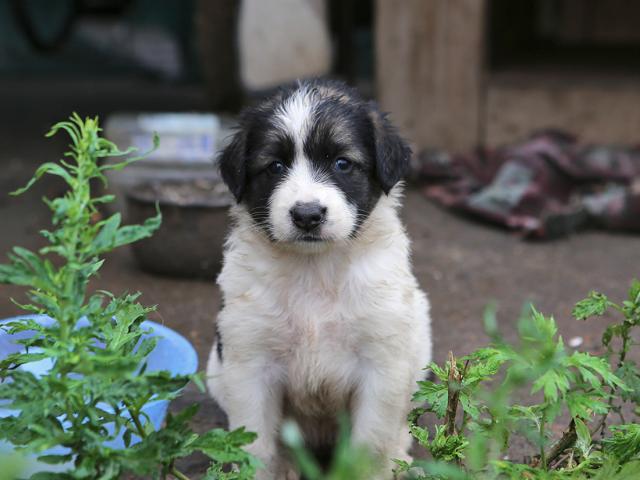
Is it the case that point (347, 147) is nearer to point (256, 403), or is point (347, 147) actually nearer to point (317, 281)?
point (317, 281)

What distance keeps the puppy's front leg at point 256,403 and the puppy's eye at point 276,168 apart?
1.94ft

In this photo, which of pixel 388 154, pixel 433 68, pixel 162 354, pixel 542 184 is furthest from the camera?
pixel 433 68

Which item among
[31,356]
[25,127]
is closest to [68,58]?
[25,127]

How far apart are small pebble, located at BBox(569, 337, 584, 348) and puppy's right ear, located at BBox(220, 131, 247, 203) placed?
1.97m

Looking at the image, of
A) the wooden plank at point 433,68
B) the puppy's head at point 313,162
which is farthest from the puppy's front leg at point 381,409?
the wooden plank at point 433,68

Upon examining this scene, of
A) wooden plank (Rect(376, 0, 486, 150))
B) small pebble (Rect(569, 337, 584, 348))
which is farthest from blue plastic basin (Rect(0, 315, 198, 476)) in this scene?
wooden plank (Rect(376, 0, 486, 150))

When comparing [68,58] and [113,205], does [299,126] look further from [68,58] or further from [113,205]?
[68,58]

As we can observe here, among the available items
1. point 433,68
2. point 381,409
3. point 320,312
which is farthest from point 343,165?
point 433,68

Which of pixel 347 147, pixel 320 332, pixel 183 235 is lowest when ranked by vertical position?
pixel 183 235

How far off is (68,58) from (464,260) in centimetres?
781

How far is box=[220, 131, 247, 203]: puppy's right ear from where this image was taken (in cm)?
301

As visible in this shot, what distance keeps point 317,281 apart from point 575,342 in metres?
1.85

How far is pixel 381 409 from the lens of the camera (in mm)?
2828

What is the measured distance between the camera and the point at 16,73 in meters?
11.8
